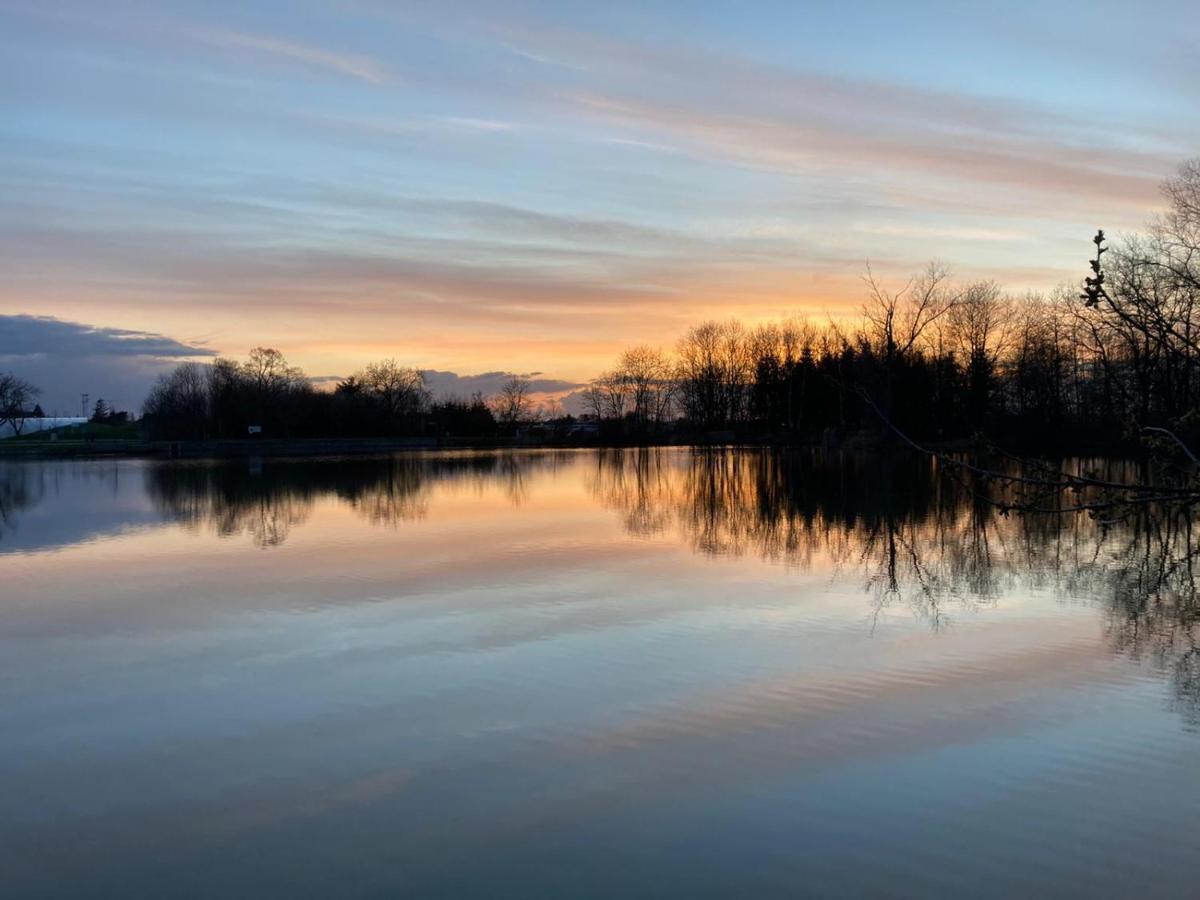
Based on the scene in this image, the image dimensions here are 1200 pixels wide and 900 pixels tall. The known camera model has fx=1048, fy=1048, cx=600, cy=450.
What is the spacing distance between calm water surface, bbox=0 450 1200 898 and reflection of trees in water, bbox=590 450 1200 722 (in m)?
0.10

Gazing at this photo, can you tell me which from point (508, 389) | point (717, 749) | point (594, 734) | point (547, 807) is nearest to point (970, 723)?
point (717, 749)

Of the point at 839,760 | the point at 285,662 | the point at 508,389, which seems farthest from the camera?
the point at 508,389

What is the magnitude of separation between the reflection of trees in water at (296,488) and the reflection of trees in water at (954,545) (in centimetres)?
569

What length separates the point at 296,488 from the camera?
32750 millimetres

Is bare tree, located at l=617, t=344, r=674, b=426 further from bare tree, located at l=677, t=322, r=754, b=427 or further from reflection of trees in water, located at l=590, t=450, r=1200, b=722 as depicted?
reflection of trees in water, located at l=590, t=450, r=1200, b=722

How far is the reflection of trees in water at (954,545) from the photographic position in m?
10.7

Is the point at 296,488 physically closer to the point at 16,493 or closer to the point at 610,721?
the point at 16,493

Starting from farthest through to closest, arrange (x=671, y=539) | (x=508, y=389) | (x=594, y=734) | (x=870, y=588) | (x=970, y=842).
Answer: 1. (x=508, y=389)
2. (x=671, y=539)
3. (x=870, y=588)
4. (x=594, y=734)
5. (x=970, y=842)

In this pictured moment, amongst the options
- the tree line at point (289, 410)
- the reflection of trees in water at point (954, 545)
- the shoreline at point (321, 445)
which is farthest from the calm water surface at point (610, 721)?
the tree line at point (289, 410)

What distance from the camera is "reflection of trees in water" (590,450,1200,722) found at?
10.7 meters

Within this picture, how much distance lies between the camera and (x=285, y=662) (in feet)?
31.4

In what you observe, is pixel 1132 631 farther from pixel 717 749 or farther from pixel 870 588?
pixel 717 749

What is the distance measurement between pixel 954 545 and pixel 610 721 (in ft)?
34.4

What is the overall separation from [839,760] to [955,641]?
3.83 m
